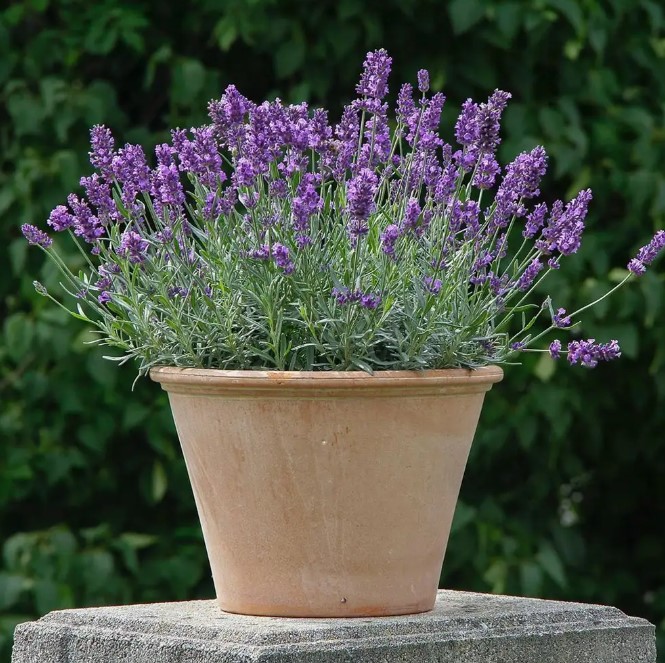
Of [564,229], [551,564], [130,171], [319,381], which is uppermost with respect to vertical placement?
[130,171]

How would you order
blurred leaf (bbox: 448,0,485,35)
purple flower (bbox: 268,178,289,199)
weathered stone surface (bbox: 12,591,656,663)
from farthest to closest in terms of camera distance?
blurred leaf (bbox: 448,0,485,35), purple flower (bbox: 268,178,289,199), weathered stone surface (bbox: 12,591,656,663)

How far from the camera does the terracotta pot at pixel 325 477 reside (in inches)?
62.7

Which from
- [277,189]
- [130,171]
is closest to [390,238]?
[277,189]

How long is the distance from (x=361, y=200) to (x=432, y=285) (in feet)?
0.56

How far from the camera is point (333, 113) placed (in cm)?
318

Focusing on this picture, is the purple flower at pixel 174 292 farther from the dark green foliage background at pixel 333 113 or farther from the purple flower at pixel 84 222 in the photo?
the dark green foliage background at pixel 333 113

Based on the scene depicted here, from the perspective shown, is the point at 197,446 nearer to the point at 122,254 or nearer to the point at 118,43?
the point at 122,254

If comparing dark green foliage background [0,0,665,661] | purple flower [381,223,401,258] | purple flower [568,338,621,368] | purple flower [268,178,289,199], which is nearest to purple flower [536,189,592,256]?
purple flower [568,338,621,368]

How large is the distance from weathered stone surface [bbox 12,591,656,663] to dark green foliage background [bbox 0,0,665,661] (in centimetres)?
122

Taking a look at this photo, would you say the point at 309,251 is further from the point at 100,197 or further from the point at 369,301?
the point at 100,197

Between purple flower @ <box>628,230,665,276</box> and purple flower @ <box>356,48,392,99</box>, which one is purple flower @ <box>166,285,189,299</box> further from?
purple flower @ <box>628,230,665,276</box>

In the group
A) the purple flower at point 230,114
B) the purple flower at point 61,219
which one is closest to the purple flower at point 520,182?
the purple flower at point 230,114

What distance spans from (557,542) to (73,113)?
1.74 metres

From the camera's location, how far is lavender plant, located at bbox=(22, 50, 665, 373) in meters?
1.61
